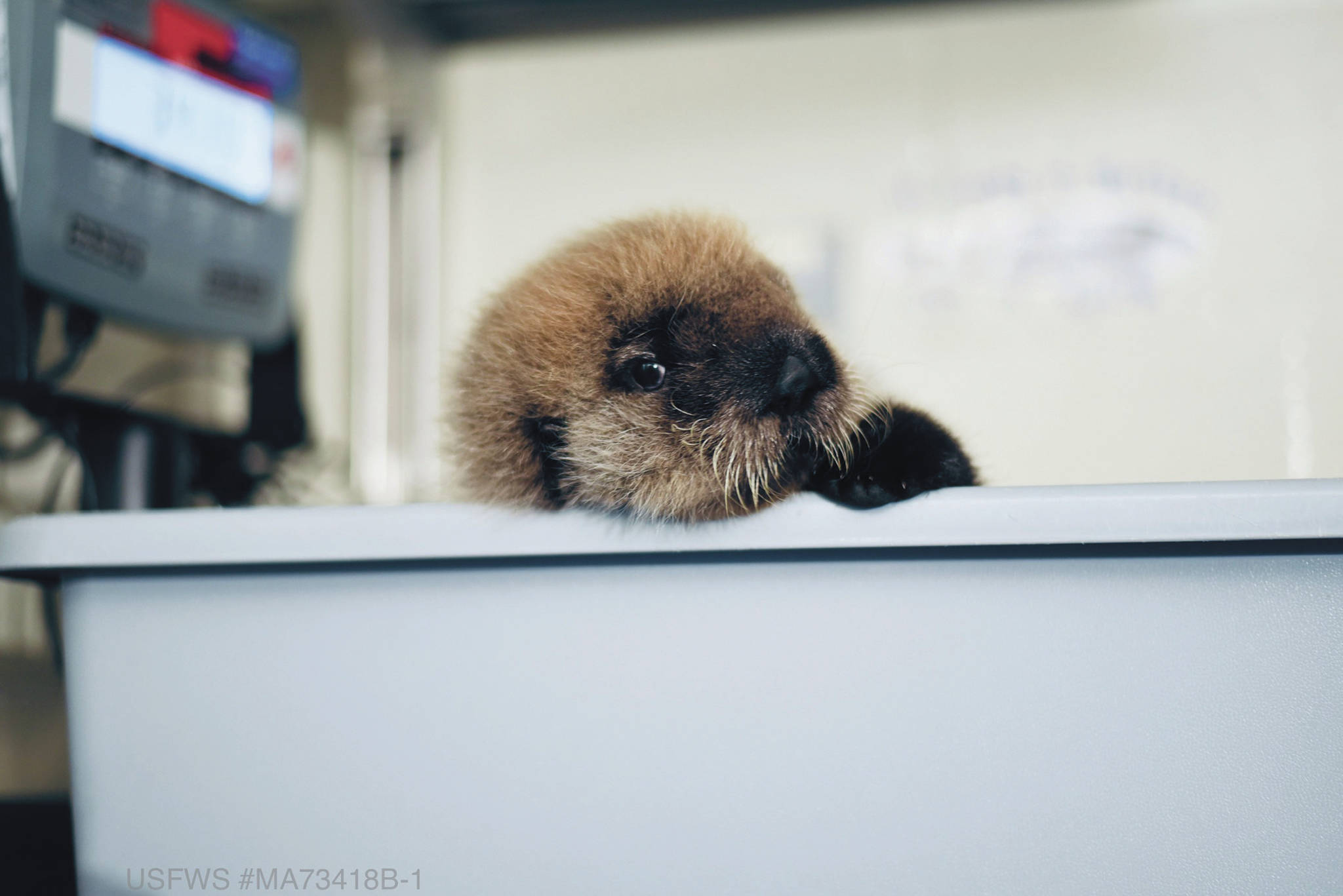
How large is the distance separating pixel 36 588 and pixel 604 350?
74cm

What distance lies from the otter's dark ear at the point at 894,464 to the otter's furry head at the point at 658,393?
2 cm

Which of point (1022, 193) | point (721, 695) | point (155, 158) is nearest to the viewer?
point (721, 695)

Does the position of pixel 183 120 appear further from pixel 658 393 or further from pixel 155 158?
pixel 658 393

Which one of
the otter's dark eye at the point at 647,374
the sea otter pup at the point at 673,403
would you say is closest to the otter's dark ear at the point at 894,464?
the sea otter pup at the point at 673,403

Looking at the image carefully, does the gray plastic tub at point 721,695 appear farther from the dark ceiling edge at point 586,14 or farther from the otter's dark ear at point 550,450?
the dark ceiling edge at point 586,14

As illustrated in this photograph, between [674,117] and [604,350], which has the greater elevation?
[674,117]

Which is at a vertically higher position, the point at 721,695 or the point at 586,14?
the point at 586,14

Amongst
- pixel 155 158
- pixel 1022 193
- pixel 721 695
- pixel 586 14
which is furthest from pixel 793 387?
pixel 586 14

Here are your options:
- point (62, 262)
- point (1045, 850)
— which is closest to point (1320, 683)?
point (1045, 850)

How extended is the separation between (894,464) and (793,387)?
3.0 inches

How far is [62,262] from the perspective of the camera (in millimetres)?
661

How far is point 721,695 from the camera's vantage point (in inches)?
18.0

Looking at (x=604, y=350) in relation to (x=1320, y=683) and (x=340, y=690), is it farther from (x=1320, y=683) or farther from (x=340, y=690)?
(x=1320, y=683)

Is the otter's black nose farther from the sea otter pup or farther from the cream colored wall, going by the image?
the cream colored wall
